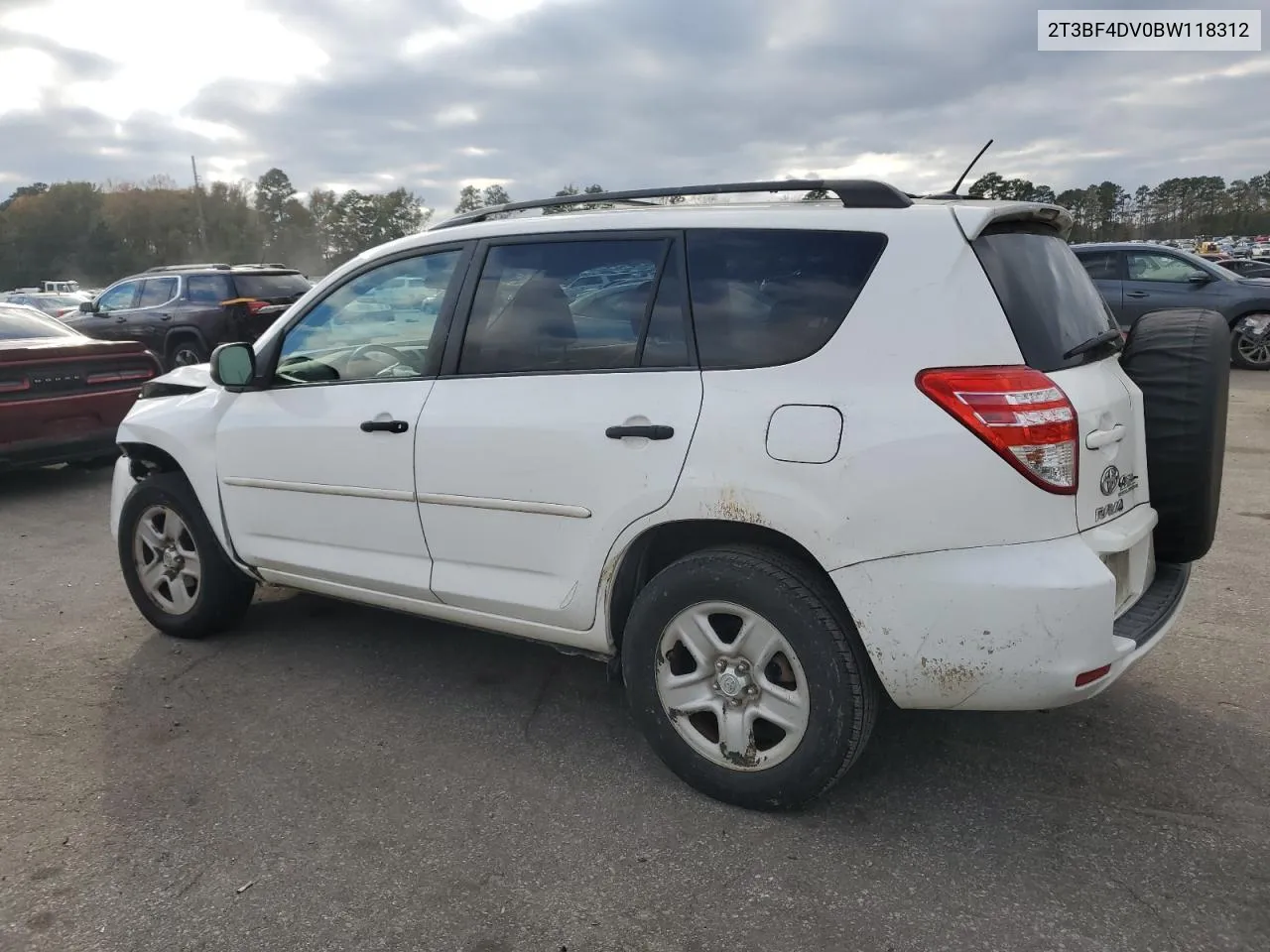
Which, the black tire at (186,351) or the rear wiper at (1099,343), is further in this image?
the black tire at (186,351)

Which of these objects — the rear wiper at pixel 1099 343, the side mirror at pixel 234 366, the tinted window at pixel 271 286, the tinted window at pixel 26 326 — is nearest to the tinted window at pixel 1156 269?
the rear wiper at pixel 1099 343

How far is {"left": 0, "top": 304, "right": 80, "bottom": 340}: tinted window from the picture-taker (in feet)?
25.1

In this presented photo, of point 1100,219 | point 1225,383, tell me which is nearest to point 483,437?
point 1225,383

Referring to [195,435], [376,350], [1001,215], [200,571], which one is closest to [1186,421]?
[1001,215]

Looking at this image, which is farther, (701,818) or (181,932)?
(701,818)

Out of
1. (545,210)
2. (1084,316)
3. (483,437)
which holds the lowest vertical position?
(483,437)

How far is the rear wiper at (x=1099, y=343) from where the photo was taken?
8.67 ft

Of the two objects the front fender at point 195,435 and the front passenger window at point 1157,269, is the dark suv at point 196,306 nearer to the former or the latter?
the front fender at point 195,435

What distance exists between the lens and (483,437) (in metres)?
3.11

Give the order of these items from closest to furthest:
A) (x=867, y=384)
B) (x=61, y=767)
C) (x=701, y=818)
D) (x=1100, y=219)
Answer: (x=867, y=384) < (x=701, y=818) < (x=61, y=767) < (x=1100, y=219)

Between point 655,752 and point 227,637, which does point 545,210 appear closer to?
point 655,752

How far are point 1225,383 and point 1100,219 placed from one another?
49.3m

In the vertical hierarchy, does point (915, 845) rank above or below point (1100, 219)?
below

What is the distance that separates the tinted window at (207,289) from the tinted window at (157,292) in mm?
309
